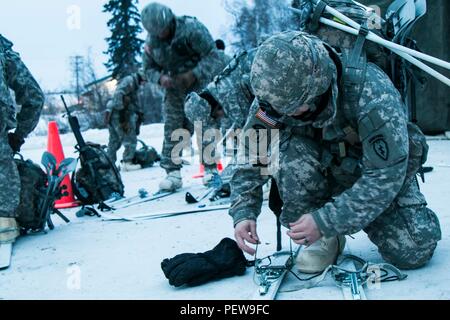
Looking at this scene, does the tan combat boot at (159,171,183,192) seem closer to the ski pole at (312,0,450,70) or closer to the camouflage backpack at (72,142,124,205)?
the camouflage backpack at (72,142,124,205)

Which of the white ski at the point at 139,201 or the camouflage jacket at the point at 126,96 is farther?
the camouflage jacket at the point at 126,96

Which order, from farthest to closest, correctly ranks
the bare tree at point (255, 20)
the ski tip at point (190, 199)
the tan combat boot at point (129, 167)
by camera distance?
1. the bare tree at point (255, 20)
2. the tan combat boot at point (129, 167)
3. the ski tip at point (190, 199)

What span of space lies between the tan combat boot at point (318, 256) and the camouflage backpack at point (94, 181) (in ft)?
9.01

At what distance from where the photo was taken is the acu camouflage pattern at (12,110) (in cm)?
323

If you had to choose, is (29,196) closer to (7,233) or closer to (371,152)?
(7,233)

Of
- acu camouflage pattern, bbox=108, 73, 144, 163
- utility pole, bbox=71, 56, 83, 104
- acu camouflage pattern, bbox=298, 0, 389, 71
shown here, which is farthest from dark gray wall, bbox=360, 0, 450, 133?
utility pole, bbox=71, 56, 83, 104

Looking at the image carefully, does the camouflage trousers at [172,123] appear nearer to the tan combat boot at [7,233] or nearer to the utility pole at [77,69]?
the tan combat boot at [7,233]

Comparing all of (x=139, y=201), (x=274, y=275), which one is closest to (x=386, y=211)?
(x=274, y=275)

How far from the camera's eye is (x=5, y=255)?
2924 millimetres

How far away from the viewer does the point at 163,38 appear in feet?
16.0

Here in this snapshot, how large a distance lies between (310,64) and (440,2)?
585 cm

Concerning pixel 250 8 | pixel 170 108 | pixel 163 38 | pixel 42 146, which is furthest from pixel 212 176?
pixel 250 8

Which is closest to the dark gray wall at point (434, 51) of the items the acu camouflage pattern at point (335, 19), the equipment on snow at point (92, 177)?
the equipment on snow at point (92, 177)

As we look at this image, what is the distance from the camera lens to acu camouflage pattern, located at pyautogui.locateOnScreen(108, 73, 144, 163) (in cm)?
766
